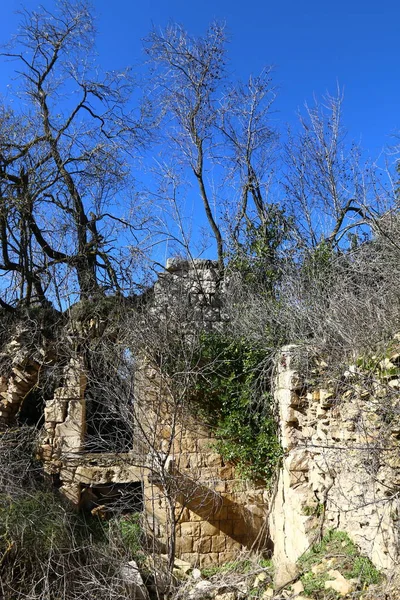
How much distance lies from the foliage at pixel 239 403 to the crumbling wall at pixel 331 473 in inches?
15.3

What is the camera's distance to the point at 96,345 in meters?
8.75

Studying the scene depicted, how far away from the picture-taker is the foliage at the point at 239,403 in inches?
299

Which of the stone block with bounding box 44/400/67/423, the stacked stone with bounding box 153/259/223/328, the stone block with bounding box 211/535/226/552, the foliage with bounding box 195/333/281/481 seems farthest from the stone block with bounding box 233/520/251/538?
the stone block with bounding box 44/400/67/423

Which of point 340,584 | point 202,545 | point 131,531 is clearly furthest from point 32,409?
point 340,584

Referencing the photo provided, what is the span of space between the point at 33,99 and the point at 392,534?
1074cm

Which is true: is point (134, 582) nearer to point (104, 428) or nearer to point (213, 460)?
point (213, 460)

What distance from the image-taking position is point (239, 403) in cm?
783

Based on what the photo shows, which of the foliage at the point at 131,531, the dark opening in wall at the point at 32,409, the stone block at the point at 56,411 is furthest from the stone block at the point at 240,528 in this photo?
the dark opening in wall at the point at 32,409

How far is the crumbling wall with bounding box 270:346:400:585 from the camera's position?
4.61m

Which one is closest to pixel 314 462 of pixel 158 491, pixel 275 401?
pixel 275 401

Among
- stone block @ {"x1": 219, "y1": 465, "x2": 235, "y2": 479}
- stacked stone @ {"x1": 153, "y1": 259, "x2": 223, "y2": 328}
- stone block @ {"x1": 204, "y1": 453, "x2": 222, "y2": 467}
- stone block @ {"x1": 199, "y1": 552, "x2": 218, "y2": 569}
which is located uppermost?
stacked stone @ {"x1": 153, "y1": 259, "x2": 223, "y2": 328}

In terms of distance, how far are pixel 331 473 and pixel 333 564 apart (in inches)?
37.3

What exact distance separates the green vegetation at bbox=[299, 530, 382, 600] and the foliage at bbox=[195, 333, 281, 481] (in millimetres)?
1938

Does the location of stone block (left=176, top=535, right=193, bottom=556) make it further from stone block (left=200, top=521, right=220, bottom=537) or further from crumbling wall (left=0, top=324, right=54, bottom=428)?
crumbling wall (left=0, top=324, right=54, bottom=428)
